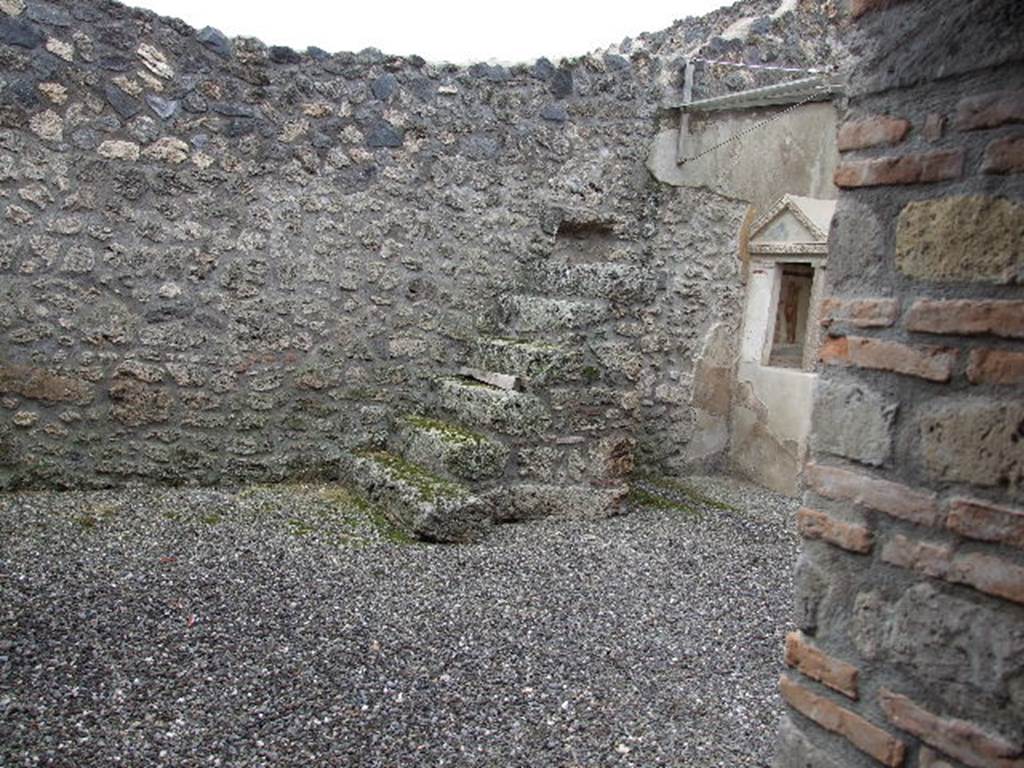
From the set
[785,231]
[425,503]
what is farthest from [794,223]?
[425,503]

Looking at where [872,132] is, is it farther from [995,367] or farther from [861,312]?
[995,367]

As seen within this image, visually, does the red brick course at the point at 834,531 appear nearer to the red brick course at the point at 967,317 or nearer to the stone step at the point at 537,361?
the red brick course at the point at 967,317

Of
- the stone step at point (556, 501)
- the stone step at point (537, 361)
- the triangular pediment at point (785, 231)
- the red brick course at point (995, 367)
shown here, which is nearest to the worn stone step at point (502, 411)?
the stone step at point (537, 361)

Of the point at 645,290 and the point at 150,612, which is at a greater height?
the point at 645,290

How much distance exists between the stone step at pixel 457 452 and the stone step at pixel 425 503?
7cm

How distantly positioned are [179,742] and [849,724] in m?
1.77

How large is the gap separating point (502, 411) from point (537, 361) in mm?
365

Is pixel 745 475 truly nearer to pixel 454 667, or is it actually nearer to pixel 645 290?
pixel 645 290

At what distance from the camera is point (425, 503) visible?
4145 millimetres

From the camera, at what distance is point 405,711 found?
101 inches

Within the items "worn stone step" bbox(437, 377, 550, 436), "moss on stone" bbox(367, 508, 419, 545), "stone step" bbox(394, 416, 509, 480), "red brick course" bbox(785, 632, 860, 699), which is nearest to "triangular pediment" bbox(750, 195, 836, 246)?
"worn stone step" bbox(437, 377, 550, 436)

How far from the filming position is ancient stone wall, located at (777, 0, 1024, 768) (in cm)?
141

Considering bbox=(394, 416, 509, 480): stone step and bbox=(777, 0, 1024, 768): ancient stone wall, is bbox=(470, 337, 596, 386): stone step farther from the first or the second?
bbox=(777, 0, 1024, 768): ancient stone wall

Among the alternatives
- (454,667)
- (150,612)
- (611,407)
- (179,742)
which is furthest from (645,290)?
(179,742)
